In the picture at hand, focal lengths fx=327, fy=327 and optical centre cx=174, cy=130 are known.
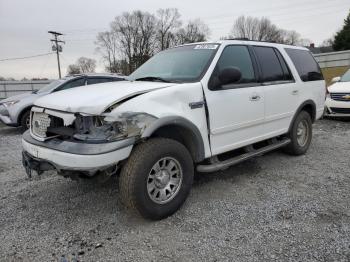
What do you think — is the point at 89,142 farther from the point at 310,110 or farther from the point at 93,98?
the point at 310,110

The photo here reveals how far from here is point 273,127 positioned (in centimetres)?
488

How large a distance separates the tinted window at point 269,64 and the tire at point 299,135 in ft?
3.01

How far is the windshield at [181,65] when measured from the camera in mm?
3904

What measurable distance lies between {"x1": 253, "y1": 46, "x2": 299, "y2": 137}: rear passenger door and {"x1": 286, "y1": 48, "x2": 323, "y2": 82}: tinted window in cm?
35

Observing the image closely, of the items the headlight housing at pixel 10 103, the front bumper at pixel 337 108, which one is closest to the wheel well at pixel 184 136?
the headlight housing at pixel 10 103

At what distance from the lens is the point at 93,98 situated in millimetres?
3166

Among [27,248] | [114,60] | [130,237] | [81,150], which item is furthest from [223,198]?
[114,60]

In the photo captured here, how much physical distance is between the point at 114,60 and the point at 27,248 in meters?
53.7

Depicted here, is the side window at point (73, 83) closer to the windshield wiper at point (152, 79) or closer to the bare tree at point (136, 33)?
the windshield wiper at point (152, 79)

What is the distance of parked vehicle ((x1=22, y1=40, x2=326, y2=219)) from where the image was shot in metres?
3.04

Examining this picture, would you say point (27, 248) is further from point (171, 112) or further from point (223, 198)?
point (223, 198)

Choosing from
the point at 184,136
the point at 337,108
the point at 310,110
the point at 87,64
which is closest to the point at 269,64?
the point at 310,110

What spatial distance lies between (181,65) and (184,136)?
0.99 metres

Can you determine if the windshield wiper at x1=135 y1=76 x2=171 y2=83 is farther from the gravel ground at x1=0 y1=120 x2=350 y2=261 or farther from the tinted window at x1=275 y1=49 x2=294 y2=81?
the tinted window at x1=275 y1=49 x2=294 y2=81
